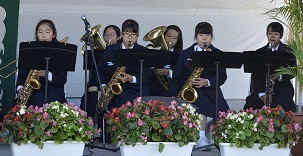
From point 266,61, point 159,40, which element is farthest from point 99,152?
point 266,61

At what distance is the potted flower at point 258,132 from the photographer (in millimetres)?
6586

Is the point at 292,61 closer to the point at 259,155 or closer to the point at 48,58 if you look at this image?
the point at 259,155

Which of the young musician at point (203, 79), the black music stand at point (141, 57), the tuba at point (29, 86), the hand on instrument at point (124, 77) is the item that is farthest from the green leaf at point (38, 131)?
the young musician at point (203, 79)

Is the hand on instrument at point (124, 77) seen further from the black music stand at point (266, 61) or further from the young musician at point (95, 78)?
the black music stand at point (266, 61)

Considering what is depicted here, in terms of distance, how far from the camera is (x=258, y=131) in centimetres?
662

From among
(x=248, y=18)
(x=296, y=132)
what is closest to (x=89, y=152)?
(x=296, y=132)

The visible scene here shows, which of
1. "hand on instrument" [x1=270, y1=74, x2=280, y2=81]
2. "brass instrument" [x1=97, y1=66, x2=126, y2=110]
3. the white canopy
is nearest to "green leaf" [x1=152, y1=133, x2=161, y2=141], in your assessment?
"brass instrument" [x1=97, y1=66, x2=126, y2=110]

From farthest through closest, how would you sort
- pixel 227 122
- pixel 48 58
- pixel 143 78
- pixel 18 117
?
pixel 143 78, pixel 48 58, pixel 227 122, pixel 18 117

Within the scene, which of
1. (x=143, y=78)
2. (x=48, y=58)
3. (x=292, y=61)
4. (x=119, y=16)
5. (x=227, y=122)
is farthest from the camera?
(x=119, y=16)

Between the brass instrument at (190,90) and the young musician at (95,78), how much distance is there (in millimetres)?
1174

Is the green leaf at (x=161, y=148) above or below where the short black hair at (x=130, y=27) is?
below

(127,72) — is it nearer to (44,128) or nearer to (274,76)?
(274,76)

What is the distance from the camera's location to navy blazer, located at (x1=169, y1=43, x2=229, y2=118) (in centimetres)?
821

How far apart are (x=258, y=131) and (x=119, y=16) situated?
135 inches
